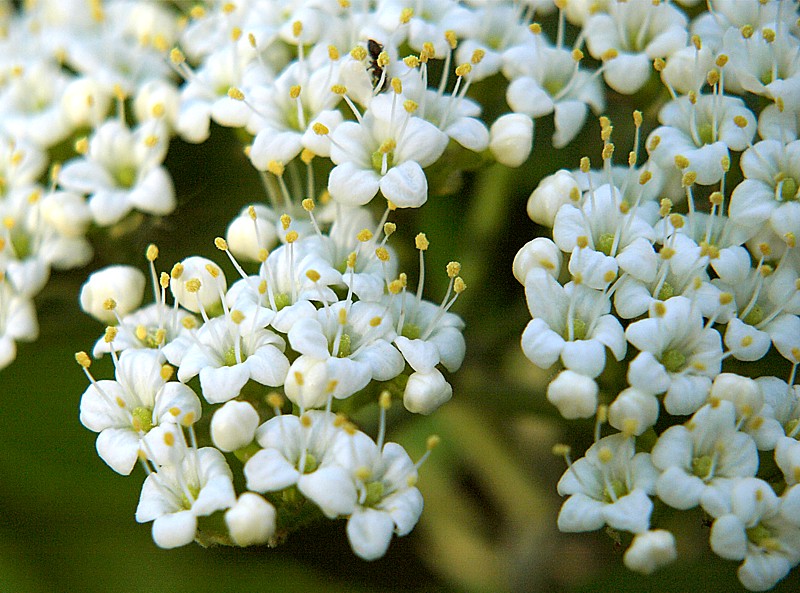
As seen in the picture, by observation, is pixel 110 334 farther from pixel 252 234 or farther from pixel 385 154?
pixel 385 154

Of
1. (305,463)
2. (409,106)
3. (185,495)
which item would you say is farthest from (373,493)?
(409,106)

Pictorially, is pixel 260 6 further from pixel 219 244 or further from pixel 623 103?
pixel 623 103

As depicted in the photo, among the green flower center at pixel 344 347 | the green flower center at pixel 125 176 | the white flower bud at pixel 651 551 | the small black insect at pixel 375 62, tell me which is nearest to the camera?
the white flower bud at pixel 651 551

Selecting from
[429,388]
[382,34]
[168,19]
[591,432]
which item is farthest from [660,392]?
[168,19]

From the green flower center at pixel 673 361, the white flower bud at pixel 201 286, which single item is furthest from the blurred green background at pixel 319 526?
the green flower center at pixel 673 361

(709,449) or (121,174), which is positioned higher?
(121,174)

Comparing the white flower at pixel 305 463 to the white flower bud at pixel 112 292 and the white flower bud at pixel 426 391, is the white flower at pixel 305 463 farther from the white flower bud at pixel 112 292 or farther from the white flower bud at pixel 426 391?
the white flower bud at pixel 112 292
